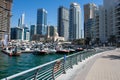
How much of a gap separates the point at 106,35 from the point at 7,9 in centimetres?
9660

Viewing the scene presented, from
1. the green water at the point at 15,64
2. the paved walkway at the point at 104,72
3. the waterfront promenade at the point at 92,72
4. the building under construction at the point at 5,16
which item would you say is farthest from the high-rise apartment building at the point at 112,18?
the waterfront promenade at the point at 92,72

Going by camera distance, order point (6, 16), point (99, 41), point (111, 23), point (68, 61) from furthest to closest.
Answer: point (6, 16) < point (99, 41) < point (111, 23) < point (68, 61)

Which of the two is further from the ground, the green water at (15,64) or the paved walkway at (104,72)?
the paved walkway at (104,72)

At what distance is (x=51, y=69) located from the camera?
29.9 ft

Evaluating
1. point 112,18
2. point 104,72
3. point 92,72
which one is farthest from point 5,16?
point 104,72

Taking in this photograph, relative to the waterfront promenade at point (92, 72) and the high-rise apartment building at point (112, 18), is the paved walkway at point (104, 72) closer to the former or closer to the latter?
the waterfront promenade at point (92, 72)

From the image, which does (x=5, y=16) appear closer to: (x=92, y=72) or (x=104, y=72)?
(x=92, y=72)

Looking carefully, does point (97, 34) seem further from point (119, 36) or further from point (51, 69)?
point (51, 69)

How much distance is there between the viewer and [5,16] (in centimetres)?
16500

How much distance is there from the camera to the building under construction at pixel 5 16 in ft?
523

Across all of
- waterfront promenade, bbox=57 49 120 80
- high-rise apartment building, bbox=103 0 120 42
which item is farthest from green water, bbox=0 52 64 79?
high-rise apartment building, bbox=103 0 120 42

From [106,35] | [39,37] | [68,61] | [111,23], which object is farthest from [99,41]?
[68,61]

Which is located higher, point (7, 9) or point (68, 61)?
point (7, 9)

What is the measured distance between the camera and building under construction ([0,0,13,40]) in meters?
159
